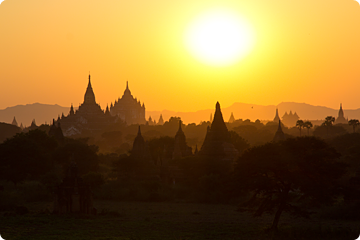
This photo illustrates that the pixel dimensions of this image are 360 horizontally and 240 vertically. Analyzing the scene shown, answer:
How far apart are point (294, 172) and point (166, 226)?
7.09m

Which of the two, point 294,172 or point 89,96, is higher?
point 89,96

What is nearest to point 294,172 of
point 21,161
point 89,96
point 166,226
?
point 166,226

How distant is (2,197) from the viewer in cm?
3584

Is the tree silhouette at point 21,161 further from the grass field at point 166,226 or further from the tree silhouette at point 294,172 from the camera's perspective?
the tree silhouette at point 294,172

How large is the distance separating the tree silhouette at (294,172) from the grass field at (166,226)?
1.28 m

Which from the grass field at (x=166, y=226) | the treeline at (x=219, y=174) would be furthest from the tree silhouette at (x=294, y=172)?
the grass field at (x=166, y=226)

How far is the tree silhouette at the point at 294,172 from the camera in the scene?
25.1 m

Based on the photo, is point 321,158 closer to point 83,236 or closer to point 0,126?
point 83,236

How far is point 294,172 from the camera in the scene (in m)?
25.6

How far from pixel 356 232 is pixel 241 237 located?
16.1 feet

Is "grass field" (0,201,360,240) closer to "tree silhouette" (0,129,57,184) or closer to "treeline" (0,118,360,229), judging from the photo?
"treeline" (0,118,360,229)

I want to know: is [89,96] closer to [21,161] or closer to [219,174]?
[21,161]

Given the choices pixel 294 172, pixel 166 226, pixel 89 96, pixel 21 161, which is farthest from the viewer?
pixel 89 96

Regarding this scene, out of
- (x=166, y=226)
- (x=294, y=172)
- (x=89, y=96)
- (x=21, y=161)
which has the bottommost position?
(x=166, y=226)
